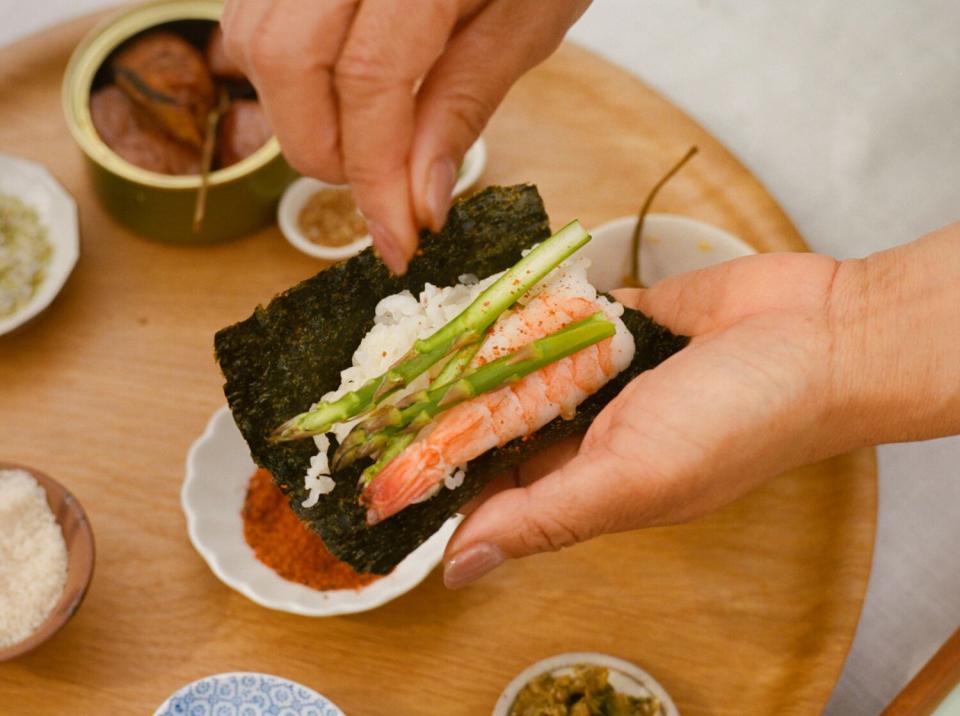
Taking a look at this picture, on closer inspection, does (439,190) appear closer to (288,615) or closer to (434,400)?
(434,400)

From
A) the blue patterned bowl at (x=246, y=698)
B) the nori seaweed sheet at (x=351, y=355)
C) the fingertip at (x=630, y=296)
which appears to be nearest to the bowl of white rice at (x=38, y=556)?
the blue patterned bowl at (x=246, y=698)

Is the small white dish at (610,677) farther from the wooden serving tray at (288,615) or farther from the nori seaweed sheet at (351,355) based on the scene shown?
the nori seaweed sheet at (351,355)

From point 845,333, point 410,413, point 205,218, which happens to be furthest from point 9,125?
point 845,333

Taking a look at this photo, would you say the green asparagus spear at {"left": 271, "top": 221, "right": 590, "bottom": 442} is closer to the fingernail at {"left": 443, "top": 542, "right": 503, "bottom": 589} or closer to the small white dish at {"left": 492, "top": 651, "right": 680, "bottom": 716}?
the fingernail at {"left": 443, "top": 542, "right": 503, "bottom": 589}

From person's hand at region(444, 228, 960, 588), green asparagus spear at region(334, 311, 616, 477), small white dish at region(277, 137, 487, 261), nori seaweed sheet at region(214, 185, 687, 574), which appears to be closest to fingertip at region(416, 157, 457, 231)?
nori seaweed sheet at region(214, 185, 687, 574)

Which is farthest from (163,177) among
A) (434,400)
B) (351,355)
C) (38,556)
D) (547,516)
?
(547,516)

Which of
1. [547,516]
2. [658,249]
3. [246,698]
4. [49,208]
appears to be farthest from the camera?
[49,208]
